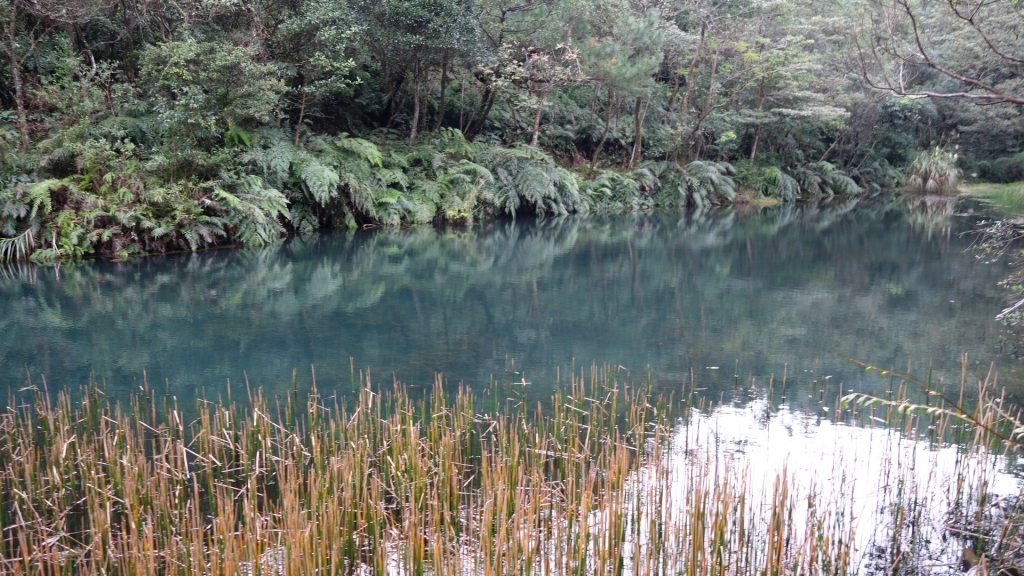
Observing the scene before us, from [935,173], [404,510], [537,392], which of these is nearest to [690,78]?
[935,173]

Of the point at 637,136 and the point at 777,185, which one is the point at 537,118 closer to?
the point at 637,136

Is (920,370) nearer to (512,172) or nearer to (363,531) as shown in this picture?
(363,531)

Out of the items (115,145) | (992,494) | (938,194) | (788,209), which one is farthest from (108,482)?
(938,194)

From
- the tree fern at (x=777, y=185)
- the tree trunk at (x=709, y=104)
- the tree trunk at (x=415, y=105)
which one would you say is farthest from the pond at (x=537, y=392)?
the tree fern at (x=777, y=185)

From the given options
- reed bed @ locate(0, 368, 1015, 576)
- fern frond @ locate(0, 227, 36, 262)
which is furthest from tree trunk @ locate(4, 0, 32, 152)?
reed bed @ locate(0, 368, 1015, 576)

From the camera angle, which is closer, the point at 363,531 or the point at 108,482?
the point at 363,531

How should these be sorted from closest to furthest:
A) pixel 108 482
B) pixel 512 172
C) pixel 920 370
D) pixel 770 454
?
pixel 108 482, pixel 770 454, pixel 920 370, pixel 512 172

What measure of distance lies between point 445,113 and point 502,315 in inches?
503

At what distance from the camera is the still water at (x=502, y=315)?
628cm

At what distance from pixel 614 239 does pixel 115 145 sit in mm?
8946

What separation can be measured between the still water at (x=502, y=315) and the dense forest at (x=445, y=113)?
112cm

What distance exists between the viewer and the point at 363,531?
318 centimetres

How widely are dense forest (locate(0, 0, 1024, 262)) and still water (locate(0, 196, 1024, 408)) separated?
112 centimetres

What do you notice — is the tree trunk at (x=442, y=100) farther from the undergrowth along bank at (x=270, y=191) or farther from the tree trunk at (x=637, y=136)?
the tree trunk at (x=637, y=136)
